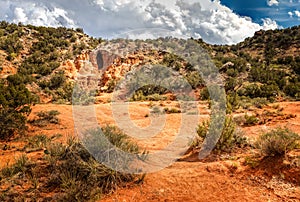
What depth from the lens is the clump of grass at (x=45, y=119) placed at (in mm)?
10494

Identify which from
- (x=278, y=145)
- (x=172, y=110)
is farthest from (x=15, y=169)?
(x=172, y=110)

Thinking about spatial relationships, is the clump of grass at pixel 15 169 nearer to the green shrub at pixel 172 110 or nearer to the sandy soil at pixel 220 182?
the sandy soil at pixel 220 182

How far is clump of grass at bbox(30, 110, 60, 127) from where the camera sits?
10.5 m

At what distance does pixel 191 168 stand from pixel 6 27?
108 ft

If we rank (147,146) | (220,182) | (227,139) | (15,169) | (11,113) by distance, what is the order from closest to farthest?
(220,182) < (15,169) < (227,139) < (147,146) < (11,113)

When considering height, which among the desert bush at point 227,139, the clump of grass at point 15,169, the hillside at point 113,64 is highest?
the hillside at point 113,64

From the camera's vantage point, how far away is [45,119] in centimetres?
1098

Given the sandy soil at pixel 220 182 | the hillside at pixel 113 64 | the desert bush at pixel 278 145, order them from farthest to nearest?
the hillside at pixel 113 64, the desert bush at pixel 278 145, the sandy soil at pixel 220 182

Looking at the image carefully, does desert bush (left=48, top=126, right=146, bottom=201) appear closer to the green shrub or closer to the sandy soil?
the sandy soil

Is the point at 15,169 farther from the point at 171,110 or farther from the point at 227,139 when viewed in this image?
the point at 171,110

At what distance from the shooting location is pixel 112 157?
18.2 feet

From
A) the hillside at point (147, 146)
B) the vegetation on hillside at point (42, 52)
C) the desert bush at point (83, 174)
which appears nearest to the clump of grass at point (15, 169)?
the hillside at point (147, 146)

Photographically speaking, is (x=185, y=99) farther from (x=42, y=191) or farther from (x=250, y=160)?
(x=42, y=191)

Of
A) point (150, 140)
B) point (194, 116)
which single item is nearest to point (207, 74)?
point (194, 116)
